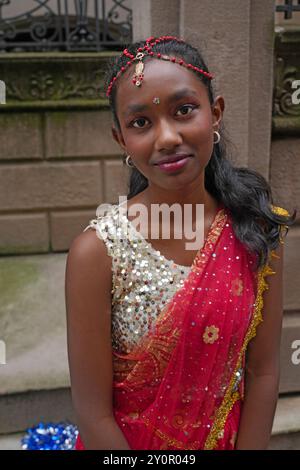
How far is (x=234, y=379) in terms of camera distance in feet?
4.62

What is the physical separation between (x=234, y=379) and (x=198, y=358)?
0.49ft

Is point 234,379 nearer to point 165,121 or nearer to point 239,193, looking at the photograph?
point 239,193

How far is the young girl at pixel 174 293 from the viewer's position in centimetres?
121

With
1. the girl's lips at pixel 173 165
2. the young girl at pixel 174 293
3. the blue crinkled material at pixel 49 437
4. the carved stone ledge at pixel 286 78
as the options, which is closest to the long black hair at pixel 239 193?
the young girl at pixel 174 293

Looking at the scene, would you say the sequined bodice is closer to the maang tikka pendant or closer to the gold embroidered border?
the gold embroidered border

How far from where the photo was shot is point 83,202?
465cm

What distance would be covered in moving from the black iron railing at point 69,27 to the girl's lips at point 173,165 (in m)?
3.67

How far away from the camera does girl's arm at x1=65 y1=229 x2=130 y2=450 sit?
1240mm

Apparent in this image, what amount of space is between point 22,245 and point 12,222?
8.7 inches

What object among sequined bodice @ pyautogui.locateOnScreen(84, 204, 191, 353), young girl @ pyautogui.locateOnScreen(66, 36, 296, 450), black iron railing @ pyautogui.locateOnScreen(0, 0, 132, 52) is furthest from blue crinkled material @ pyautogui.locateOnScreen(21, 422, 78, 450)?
black iron railing @ pyautogui.locateOnScreen(0, 0, 132, 52)

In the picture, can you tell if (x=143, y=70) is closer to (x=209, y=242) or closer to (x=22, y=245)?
(x=209, y=242)

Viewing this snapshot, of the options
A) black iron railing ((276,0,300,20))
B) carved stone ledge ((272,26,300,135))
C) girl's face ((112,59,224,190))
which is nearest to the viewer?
girl's face ((112,59,224,190))

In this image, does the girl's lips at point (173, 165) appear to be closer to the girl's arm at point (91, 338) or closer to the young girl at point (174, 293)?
the young girl at point (174, 293)
